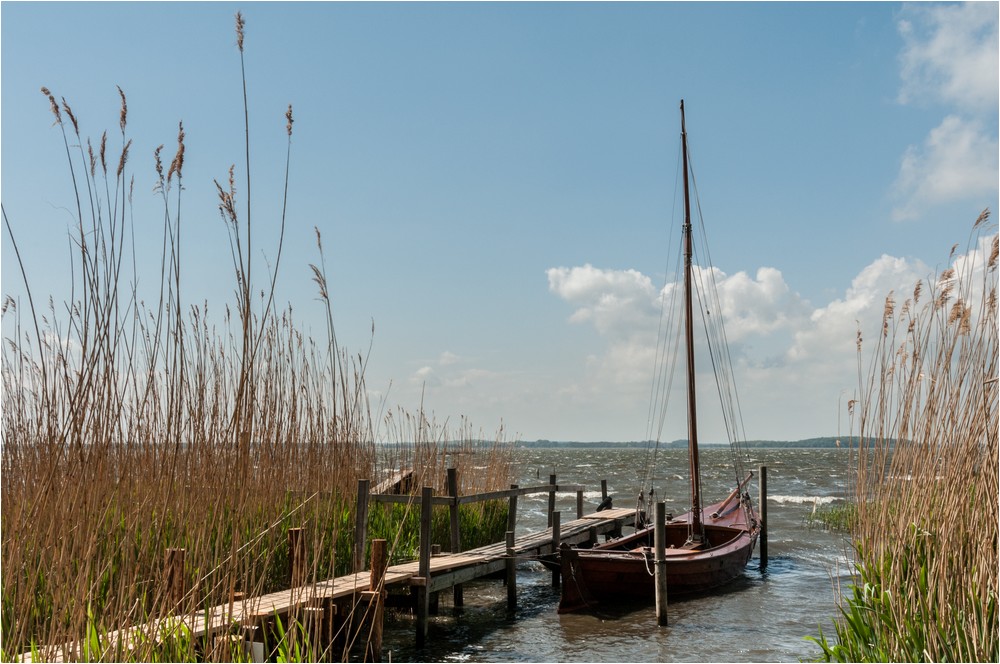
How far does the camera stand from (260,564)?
691 centimetres

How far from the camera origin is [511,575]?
980 cm

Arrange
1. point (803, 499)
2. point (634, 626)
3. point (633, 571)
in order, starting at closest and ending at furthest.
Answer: point (634, 626), point (633, 571), point (803, 499)

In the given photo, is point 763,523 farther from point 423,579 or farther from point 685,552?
point 423,579

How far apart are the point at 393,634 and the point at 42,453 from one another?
540 cm

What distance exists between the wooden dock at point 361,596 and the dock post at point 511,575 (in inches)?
0.5

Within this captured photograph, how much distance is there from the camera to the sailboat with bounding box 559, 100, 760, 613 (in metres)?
9.92

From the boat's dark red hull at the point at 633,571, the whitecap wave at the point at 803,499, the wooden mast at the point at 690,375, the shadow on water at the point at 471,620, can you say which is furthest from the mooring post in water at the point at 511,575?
the whitecap wave at the point at 803,499

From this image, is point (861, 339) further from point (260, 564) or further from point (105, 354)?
point (260, 564)

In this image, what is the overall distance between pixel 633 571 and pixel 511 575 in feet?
4.87

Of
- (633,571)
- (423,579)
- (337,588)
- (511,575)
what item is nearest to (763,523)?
(633,571)

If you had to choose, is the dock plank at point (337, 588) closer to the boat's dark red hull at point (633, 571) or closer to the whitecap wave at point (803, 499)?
the boat's dark red hull at point (633, 571)

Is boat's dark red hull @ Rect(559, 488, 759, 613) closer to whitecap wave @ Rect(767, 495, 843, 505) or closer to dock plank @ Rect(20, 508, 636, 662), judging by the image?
dock plank @ Rect(20, 508, 636, 662)

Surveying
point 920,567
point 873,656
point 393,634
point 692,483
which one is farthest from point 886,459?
point 692,483

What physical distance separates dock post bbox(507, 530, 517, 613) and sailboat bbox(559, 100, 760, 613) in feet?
1.87
